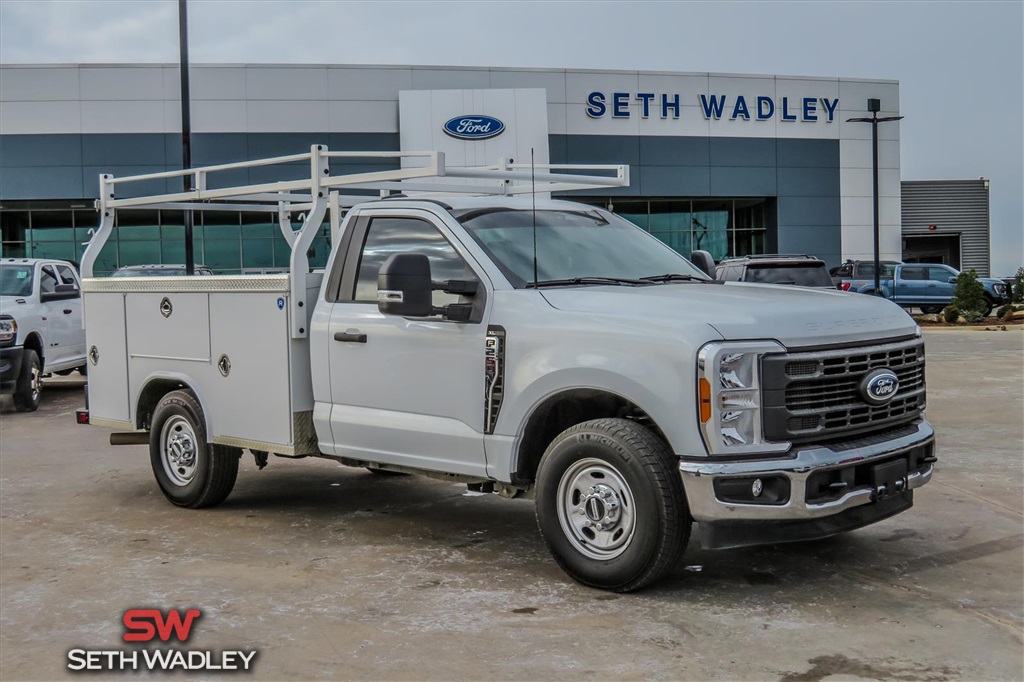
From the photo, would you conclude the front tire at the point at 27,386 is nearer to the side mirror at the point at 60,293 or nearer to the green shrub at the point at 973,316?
the side mirror at the point at 60,293

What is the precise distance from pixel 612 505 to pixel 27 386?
Answer: 10901 millimetres

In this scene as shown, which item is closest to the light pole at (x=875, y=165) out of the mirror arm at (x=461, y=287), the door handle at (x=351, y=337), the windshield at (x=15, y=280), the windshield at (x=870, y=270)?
the windshield at (x=870, y=270)

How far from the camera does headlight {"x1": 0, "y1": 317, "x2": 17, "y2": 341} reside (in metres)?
13.7

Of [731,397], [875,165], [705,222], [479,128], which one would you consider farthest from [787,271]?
[705,222]

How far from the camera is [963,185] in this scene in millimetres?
51344

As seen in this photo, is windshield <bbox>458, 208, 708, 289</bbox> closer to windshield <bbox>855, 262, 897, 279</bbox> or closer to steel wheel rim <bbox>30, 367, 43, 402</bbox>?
steel wheel rim <bbox>30, 367, 43, 402</bbox>

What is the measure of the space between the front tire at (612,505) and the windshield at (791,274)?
1240 centimetres

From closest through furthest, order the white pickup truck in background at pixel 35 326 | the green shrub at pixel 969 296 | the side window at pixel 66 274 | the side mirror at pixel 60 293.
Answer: the white pickup truck in background at pixel 35 326
the side mirror at pixel 60 293
the side window at pixel 66 274
the green shrub at pixel 969 296

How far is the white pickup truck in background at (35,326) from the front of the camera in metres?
13.8

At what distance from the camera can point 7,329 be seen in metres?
13.8

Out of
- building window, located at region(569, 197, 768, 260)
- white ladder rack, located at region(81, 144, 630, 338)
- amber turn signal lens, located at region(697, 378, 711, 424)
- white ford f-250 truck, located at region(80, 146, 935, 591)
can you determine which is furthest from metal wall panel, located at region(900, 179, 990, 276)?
amber turn signal lens, located at region(697, 378, 711, 424)

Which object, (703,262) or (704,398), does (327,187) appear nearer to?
(703,262)

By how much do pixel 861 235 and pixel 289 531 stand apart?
39.3 m

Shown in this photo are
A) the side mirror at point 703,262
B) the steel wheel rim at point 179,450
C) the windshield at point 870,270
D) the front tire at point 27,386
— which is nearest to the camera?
the side mirror at point 703,262
